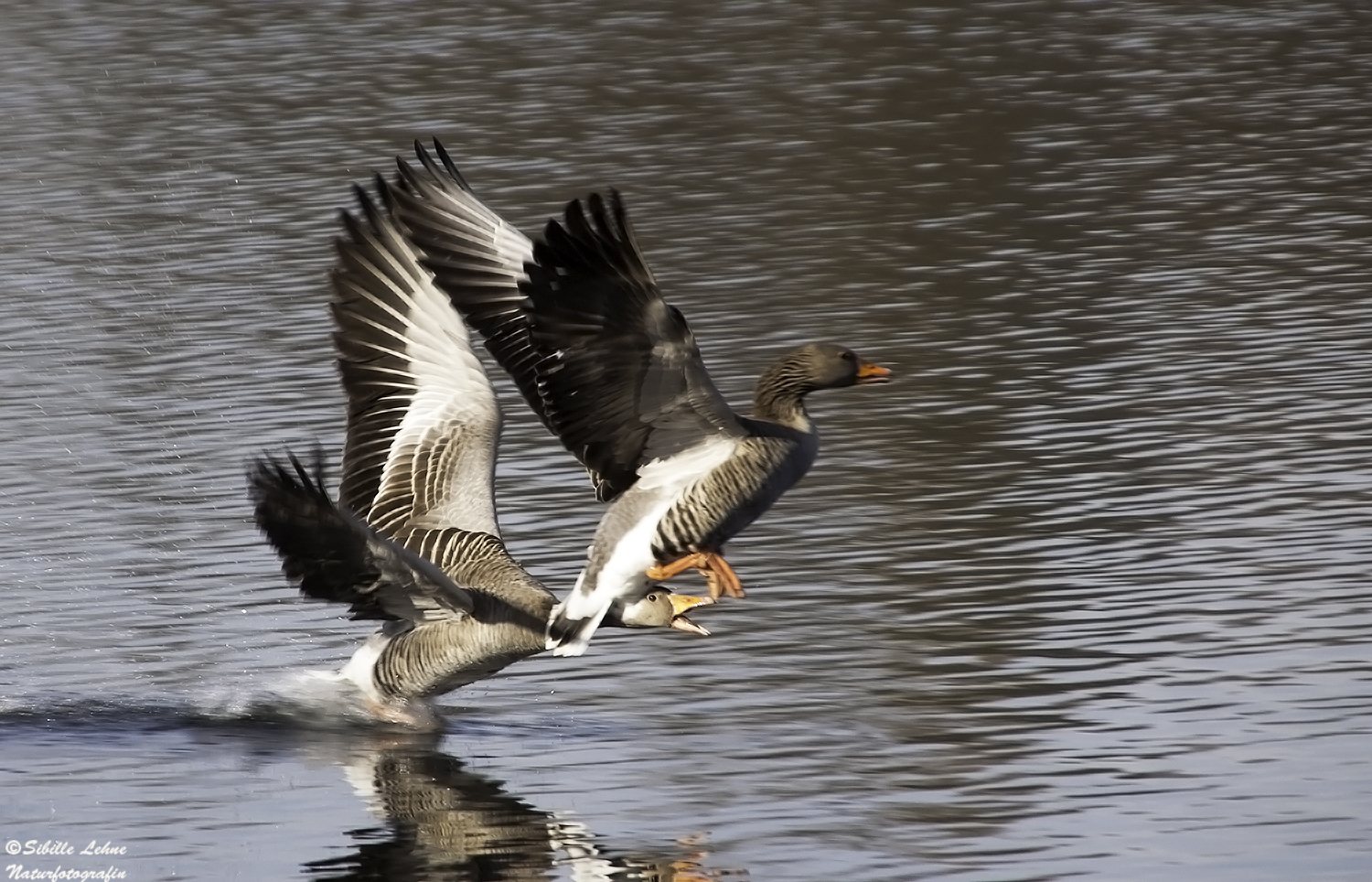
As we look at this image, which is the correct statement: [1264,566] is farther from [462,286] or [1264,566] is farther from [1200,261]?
[1200,261]

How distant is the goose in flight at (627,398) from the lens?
28.5 feet

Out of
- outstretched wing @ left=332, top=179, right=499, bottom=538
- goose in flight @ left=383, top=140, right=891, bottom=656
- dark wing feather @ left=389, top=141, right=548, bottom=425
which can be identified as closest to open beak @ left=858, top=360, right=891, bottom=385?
goose in flight @ left=383, top=140, right=891, bottom=656

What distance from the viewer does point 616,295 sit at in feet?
28.5

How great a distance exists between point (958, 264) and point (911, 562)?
6266 millimetres

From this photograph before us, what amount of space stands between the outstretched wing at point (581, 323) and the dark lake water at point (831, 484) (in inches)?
46.8

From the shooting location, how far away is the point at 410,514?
10383 millimetres

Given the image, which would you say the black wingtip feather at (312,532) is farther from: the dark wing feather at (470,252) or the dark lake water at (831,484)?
the dark wing feather at (470,252)

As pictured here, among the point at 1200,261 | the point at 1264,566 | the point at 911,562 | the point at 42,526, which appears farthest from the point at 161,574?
the point at 1200,261

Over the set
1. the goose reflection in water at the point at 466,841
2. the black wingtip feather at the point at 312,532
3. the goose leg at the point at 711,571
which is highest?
the black wingtip feather at the point at 312,532

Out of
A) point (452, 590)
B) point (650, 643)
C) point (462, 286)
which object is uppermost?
point (462, 286)

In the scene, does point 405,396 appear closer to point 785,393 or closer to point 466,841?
point 785,393

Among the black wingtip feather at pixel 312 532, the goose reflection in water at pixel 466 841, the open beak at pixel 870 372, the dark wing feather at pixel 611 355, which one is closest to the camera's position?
the goose reflection in water at pixel 466 841

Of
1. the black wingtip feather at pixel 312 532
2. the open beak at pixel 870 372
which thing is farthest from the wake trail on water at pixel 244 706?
the open beak at pixel 870 372

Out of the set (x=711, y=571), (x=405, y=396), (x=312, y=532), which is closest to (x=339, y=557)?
(x=312, y=532)
